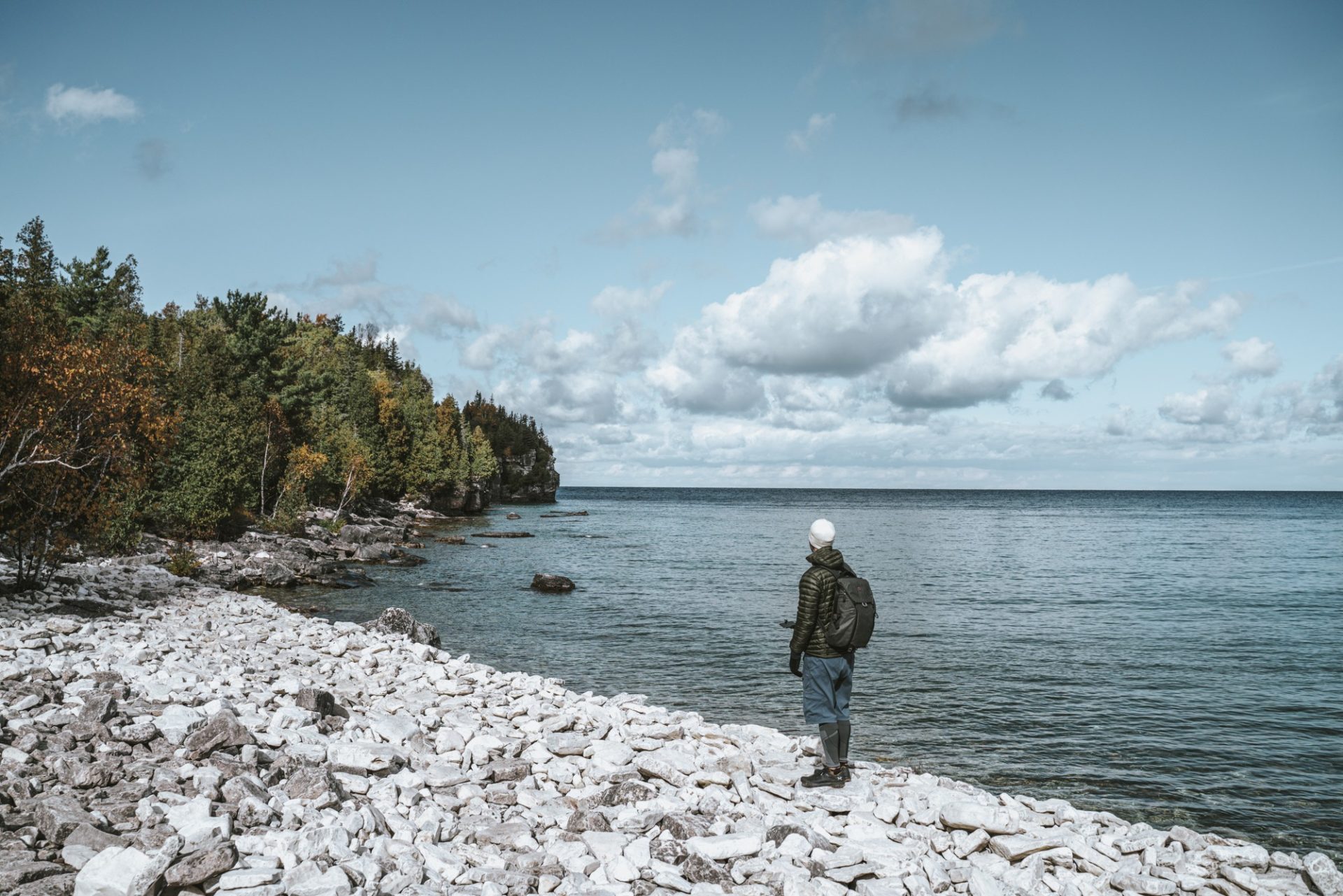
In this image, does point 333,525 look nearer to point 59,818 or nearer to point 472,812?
point 472,812

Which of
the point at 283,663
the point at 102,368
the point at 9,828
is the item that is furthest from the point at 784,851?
the point at 102,368

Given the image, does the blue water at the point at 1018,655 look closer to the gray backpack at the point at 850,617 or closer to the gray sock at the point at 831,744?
the gray sock at the point at 831,744

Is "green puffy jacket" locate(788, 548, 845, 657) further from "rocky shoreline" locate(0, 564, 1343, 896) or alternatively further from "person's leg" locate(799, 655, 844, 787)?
"rocky shoreline" locate(0, 564, 1343, 896)

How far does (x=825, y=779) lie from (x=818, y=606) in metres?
2.41

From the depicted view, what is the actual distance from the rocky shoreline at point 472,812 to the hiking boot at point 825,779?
0.16 meters

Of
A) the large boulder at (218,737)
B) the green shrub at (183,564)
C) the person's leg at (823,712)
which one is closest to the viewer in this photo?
the large boulder at (218,737)

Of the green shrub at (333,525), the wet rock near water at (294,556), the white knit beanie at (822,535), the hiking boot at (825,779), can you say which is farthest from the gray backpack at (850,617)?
the green shrub at (333,525)

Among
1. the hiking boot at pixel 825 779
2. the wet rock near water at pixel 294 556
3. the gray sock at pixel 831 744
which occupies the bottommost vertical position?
the wet rock near water at pixel 294 556

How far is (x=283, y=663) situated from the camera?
1552 centimetres

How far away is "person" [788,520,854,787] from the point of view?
9.61 m

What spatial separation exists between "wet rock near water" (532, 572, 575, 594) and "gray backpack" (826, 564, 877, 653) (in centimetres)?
2792

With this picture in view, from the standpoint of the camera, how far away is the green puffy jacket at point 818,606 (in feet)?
31.4

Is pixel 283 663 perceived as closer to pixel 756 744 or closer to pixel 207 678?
pixel 207 678

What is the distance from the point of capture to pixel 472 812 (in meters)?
8.62
